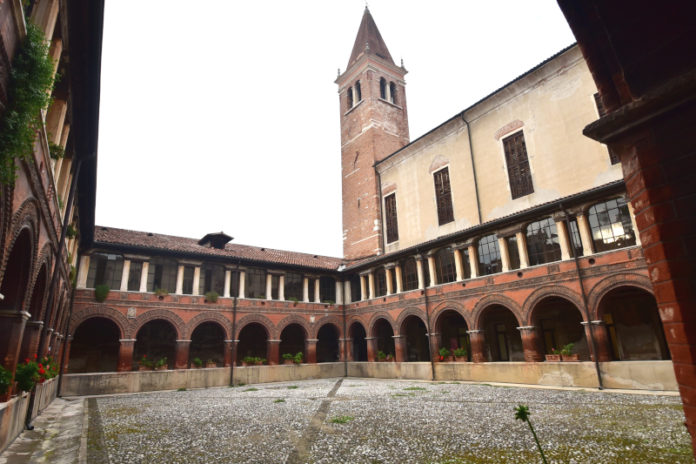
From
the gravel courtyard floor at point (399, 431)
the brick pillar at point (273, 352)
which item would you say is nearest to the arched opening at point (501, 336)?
the gravel courtyard floor at point (399, 431)

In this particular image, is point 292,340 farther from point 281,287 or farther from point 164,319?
point 164,319

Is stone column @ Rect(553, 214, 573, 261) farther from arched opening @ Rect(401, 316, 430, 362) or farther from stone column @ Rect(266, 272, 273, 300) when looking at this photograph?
stone column @ Rect(266, 272, 273, 300)

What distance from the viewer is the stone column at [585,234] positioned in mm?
14953

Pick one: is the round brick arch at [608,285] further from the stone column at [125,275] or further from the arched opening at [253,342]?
the stone column at [125,275]

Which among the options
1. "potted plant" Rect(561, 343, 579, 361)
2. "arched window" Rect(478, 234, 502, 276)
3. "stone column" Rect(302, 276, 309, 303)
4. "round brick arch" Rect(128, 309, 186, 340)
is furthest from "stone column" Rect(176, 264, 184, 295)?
"potted plant" Rect(561, 343, 579, 361)

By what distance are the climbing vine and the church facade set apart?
51.8 ft

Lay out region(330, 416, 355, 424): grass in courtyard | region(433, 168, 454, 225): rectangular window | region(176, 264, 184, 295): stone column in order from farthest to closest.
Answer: region(433, 168, 454, 225): rectangular window
region(176, 264, 184, 295): stone column
region(330, 416, 355, 424): grass in courtyard

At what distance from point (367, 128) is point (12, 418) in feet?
90.8

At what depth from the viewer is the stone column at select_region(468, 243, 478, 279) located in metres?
18.8

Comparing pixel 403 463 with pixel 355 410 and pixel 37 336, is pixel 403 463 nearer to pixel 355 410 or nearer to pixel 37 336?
pixel 355 410

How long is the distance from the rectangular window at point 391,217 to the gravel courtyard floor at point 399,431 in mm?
15139

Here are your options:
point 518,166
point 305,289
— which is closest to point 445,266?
point 518,166

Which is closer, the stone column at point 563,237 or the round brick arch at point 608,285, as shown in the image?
the round brick arch at point 608,285

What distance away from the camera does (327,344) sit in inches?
1077
